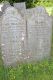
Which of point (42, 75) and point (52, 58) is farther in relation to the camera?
point (52, 58)

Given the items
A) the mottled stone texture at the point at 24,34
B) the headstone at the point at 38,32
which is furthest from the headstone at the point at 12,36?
the headstone at the point at 38,32

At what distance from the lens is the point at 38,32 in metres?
5.70

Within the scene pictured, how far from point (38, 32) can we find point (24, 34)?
29cm

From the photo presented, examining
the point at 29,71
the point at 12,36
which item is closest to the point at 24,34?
the point at 12,36

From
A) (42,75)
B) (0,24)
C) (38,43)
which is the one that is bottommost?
(42,75)

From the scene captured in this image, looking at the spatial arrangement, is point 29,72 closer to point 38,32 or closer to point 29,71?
point 29,71

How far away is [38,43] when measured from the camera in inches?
227

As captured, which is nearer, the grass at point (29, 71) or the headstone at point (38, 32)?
the grass at point (29, 71)

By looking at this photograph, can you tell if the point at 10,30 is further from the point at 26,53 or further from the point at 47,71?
the point at 47,71

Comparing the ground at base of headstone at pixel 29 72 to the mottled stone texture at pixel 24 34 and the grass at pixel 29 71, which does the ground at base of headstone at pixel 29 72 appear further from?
the mottled stone texture at pixel 24 34

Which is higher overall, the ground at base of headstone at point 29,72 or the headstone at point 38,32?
the headstone at point 38,32

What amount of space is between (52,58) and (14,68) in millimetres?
837

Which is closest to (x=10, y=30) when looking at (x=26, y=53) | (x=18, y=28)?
(x=18, y=28)

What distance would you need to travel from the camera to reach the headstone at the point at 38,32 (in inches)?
221
